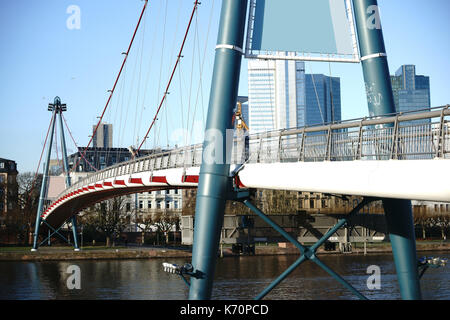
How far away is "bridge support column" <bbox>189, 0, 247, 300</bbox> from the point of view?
16359 mm

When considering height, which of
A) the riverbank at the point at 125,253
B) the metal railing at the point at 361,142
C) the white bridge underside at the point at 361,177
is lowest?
the riverbank at the point at 125,253

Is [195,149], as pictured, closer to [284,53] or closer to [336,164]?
[284,53]

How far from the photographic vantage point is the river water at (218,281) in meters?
34.2

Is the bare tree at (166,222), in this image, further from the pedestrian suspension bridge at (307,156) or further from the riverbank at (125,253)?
the pedestrian suspension bridge at (307,156)

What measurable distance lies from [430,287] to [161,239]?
43.3m

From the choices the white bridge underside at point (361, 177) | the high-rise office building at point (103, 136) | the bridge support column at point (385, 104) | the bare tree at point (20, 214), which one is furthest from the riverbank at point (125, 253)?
the high-rise office building at point (103, 136)

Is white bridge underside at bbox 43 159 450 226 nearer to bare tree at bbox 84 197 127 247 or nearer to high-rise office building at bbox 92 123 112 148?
bare tree at bbox 84 197 127 247

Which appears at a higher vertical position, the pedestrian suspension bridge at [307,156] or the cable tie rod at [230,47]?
the cable tie rod at [230,47]

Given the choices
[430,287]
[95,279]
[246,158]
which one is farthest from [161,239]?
[246,158]

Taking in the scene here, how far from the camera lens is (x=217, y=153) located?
16.6m

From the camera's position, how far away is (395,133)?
13.8 metres

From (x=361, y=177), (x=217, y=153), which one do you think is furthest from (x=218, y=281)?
(x=361, y=177)

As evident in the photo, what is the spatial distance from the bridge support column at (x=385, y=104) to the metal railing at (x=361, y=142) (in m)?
0.62

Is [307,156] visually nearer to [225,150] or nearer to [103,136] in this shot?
[225,150]
